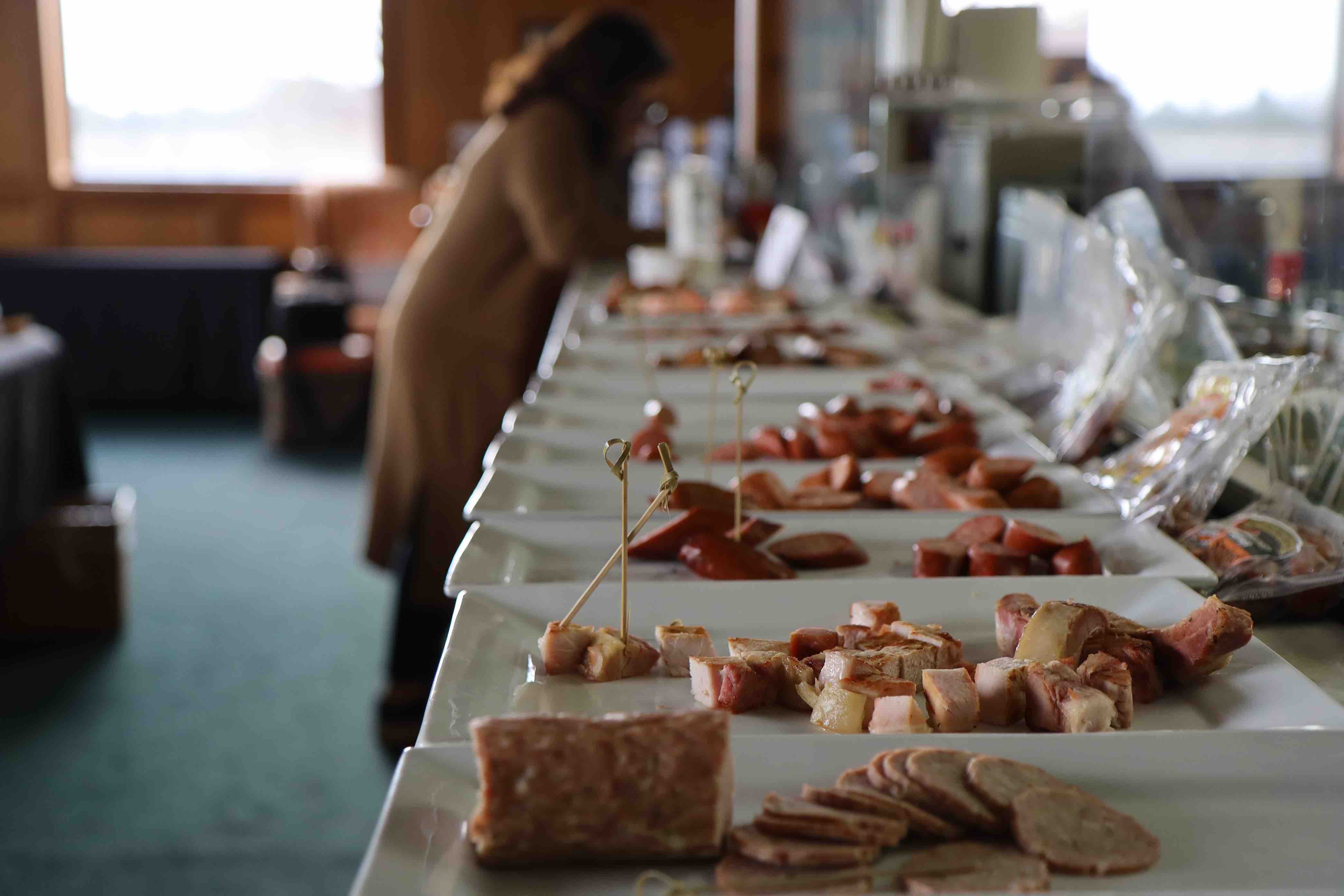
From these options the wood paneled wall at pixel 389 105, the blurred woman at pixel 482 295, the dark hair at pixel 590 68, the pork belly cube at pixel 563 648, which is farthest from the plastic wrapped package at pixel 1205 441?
the wood paneled wall at pixel 389 105

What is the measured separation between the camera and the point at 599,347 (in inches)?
75.2

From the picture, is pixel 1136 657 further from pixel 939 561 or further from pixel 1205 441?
pixel 1205 441

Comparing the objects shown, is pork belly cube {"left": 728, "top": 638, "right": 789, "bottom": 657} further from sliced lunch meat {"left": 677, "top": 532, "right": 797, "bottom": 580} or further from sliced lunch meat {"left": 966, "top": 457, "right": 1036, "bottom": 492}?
sliced lunch meat {"left": 966, "top": 457, "right": 1036, "bottom": 492}

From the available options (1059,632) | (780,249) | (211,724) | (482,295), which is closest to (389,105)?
(482,295)

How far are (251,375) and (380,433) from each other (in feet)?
10.9

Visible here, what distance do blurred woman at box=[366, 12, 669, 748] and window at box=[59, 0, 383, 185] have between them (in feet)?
13.9

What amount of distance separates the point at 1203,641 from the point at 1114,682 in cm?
6

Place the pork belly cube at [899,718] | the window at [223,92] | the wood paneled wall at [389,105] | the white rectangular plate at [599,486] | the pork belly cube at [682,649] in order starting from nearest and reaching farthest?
1. the pork belly cube at [899,718]
2. the pork belly cube at [682,649]
3. the white rectangular plate at [599,486]
4. the wood paneled wall at [389,105]
5. the window at [223,92]

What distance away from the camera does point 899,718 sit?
26.3 inches

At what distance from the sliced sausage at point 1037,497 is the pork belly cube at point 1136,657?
0.31m

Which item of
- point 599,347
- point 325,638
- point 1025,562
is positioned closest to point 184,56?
point 325,638

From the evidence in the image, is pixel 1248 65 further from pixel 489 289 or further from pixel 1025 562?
pixel 489 289

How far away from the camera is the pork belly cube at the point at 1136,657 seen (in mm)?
737

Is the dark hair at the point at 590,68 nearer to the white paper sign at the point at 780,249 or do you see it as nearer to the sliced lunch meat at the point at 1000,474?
the white paper sign at the point at 780,249
